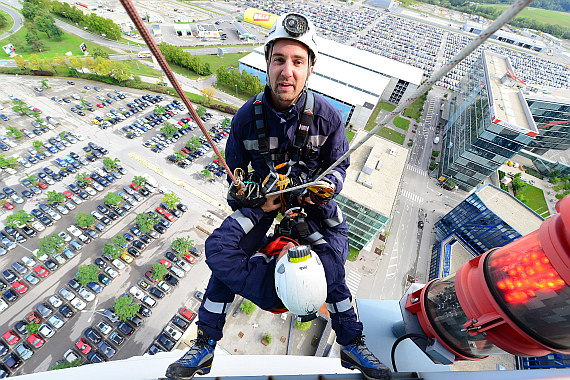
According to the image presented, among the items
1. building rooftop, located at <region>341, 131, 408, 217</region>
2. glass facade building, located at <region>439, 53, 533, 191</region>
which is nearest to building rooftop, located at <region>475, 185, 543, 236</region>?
glass facade building, located at <region>439, 53, 533, 191</region>

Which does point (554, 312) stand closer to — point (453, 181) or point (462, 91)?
point (453, 181)

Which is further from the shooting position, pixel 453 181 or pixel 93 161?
pixel 453 181

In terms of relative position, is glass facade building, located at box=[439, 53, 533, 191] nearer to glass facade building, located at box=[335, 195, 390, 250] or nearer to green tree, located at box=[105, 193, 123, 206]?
glass facade building, located at box=[335, 195, 390, 250]

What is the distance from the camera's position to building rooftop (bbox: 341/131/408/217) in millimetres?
21797

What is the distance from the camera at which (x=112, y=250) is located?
74.2 ft

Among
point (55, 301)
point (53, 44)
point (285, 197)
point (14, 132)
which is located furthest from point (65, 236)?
point (53, 44)

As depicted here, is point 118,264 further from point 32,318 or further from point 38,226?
point 38,226

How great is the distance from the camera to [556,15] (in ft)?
452

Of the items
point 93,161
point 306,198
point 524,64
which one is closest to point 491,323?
point 306,198

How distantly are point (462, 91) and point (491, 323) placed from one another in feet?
163

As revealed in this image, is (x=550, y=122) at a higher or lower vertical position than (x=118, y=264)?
higher

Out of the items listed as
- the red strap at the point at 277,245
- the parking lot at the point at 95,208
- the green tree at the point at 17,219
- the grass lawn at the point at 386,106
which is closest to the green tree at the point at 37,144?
the parking lot at the point at 95,208

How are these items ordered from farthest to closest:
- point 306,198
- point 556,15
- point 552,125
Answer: point 556,15
point 552,125
point 306,198

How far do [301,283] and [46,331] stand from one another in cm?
2476
